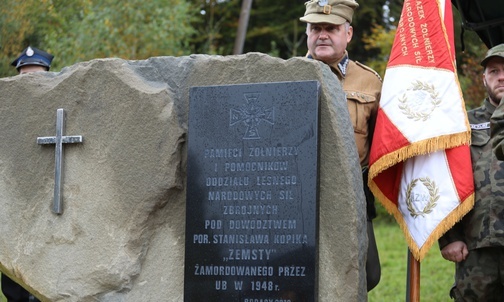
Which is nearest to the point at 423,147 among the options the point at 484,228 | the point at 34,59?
the point at 484,228

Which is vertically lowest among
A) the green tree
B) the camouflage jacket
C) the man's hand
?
the man's hand

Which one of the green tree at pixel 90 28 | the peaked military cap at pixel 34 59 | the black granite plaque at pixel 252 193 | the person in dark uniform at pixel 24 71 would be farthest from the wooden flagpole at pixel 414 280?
the green tree at pixel 90 28

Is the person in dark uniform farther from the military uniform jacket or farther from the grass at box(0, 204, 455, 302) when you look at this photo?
the military uniform jacket

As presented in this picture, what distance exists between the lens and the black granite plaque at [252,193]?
375 cm

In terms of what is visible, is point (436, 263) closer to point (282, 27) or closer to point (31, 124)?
point (31, 124)

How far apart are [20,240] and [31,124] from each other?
1.99 ft

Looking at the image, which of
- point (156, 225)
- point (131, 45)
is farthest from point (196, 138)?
point (131, 45)

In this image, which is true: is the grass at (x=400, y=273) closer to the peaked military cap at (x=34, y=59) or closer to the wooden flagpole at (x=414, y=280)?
the wooden flagpole at (x=414, y=280)

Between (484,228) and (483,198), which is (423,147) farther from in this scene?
(484,228)

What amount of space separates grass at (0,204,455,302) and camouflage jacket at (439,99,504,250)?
271 centimetres

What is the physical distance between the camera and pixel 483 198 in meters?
4.12

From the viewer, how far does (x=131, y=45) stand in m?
11.2

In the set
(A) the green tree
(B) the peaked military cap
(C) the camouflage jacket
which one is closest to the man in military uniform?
(C) the camouflage jacket

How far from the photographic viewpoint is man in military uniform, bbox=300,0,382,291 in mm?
4387
